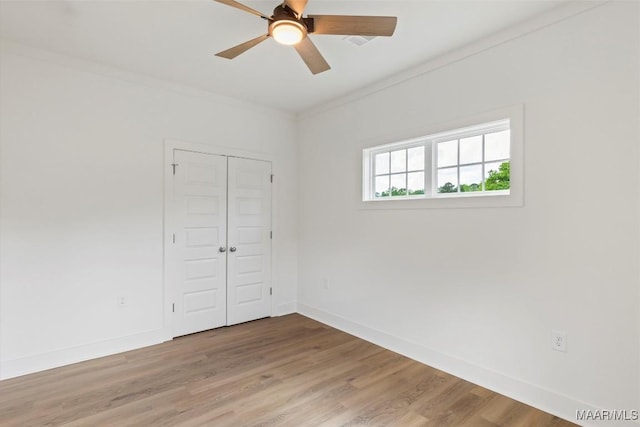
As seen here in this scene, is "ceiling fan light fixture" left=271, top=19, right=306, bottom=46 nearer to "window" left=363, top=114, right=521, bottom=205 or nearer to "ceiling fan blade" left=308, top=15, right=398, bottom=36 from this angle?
"ceiling fan blade" left=308, top=15, right=398, bottom=36

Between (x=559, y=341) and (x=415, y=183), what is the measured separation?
1.69 meters

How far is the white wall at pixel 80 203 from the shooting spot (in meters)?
2.64

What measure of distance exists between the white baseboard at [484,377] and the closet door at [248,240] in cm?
117

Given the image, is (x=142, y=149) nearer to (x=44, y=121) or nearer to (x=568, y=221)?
(x=44, y=121)

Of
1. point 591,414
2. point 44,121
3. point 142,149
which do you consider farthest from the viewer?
point 142,149

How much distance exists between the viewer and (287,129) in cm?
442

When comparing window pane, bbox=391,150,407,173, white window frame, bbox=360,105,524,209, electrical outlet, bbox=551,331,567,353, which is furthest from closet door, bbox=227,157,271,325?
electrical outlet, bbox=551,331,567,353

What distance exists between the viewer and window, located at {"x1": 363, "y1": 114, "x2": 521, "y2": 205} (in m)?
2.55

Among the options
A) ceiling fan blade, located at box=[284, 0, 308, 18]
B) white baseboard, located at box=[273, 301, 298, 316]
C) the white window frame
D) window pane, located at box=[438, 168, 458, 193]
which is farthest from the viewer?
white baseboard, located at box=[273, 301, 298, 316]

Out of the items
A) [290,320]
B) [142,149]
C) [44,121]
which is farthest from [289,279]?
[44,121]

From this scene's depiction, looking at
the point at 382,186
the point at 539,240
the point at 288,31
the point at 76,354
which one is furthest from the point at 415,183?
the point at 76,354

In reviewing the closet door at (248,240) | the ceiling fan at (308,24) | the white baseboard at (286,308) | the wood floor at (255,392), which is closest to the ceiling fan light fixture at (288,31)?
the ceiling fan at (308,24)

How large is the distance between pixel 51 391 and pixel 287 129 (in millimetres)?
3602

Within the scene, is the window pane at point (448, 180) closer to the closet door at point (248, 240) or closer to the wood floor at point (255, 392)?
the wood floor at point (255, 392)
